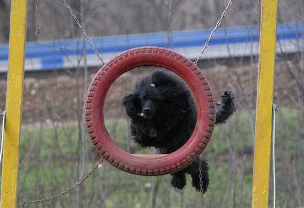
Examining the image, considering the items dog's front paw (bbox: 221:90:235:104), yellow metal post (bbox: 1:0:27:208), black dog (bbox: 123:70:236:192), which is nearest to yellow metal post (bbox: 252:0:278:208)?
black dog (bbox: 123:70:236:192)

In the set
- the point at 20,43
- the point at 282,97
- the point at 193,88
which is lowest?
the point at 193,88

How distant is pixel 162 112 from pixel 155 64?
2.02 ft

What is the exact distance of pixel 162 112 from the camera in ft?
16.8

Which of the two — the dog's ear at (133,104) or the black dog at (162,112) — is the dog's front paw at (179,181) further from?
the dog's ear at (133,104)

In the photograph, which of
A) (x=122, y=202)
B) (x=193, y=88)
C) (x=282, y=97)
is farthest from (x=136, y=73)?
(x=193, y=88)

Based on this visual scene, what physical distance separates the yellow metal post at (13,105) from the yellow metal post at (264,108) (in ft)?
6.64

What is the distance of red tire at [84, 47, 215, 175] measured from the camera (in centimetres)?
463

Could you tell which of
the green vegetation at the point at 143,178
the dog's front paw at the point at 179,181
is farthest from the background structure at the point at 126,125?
the dog's front paw at the point at 179,181

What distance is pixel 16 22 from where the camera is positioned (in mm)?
4926

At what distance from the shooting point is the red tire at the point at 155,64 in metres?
4.63

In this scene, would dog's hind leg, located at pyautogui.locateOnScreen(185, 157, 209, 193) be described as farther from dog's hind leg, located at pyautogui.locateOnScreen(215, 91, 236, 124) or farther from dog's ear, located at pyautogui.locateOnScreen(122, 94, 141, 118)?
dog's ear, located at pyautogui.locateOnScreen(122, 94, 141, 118)

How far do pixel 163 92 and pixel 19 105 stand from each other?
128 cm

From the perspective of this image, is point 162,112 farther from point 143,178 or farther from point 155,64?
point 143,178

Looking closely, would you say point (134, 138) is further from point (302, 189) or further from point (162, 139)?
point (302, 189)
